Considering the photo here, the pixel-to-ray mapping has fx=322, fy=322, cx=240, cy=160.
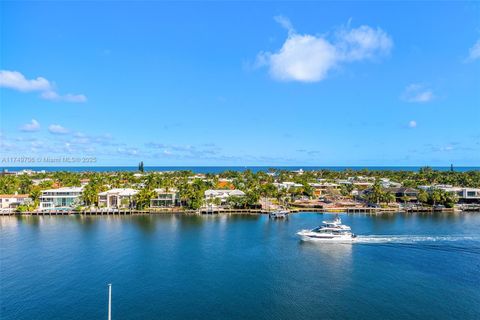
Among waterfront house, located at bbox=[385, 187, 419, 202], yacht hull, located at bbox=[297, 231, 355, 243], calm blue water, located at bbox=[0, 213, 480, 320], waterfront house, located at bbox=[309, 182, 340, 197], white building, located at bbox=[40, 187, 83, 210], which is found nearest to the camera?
calm blue water, located at bbox=[0, 213, 480, 320]

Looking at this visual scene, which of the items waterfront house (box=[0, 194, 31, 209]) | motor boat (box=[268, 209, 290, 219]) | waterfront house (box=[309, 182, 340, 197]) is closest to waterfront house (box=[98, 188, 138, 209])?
waterfront house (box=[0, 194, 31, 209])

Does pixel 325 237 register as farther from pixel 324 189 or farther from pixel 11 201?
pixel 11 201

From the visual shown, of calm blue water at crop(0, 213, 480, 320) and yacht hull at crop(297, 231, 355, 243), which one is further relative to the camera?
yacht hull at crop(297, 231, 355, 243)

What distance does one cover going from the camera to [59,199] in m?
100

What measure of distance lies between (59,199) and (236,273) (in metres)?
78.6

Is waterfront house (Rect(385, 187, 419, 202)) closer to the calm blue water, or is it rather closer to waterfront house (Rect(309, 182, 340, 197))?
waterfront house (Rect(309, 182, 340, 197))

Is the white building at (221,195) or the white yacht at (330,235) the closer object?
the white yacht at (330,235)

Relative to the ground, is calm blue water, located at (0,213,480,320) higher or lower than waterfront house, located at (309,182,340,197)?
lower

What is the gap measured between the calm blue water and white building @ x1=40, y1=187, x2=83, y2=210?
2588 cm

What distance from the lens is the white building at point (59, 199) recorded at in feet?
322

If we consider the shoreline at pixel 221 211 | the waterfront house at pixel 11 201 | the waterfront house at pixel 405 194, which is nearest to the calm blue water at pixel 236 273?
the shoreline at pixel 221 211

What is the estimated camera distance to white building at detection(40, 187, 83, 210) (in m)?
98.1

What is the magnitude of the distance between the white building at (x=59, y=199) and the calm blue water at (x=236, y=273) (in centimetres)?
2588

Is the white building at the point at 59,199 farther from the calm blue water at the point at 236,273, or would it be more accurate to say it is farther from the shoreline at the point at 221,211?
the calm blue water at the point at 236,273
